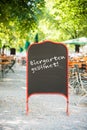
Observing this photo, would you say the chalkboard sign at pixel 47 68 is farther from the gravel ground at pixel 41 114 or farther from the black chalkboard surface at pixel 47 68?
the gravel ground at pixel 41 114

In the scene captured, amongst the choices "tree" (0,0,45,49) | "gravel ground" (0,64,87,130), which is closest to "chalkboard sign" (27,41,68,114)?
"gravel ground" (0,64,87,130)

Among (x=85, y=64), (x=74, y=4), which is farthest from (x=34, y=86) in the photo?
(x=74, y=4)

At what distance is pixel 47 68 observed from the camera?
9.86 m

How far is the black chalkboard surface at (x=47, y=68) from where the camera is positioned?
971cm

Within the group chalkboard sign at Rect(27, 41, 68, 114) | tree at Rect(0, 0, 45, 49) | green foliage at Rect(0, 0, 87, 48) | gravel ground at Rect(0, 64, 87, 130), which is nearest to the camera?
gravel ground at Rect(0, 64, 87, 130)

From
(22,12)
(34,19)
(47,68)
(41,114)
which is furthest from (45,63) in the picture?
(34,19)

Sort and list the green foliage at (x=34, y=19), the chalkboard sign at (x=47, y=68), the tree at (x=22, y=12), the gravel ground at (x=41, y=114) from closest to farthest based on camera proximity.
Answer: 1. the gravel ground at (x=41, y=114)
2. the chalkboard sign at (x=47, y=68)
3. the tree at (x=22, y=12)
4. the green foliage at (x=34, y=19)

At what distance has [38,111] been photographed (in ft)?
32.7

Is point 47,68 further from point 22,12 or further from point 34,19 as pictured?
point 34,19

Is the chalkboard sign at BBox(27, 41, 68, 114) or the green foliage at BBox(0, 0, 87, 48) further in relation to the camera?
the green foliage at BBox(0, 0, 87, 48)

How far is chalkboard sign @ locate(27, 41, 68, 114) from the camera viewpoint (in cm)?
971

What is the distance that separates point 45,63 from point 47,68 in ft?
0.41

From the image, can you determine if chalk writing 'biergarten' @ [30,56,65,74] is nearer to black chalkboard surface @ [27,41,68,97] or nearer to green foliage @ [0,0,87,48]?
black chalkboard surface @ [27,41,68,97]

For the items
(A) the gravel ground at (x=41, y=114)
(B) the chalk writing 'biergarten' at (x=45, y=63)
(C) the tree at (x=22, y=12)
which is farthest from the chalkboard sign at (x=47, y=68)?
(C) the tree at (x=22, y=12)
